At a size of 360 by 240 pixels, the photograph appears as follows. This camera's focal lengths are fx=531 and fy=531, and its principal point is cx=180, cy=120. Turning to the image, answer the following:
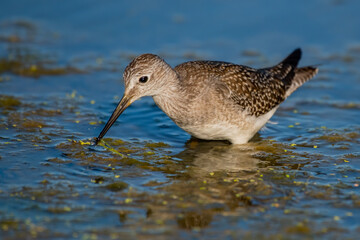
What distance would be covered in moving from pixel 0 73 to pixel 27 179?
551 cm

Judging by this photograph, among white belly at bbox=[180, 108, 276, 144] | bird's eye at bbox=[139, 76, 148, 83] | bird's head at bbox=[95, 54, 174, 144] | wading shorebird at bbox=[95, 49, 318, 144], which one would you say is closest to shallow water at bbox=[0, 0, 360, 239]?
white belly at bbox=[180, 108, 276, 144]

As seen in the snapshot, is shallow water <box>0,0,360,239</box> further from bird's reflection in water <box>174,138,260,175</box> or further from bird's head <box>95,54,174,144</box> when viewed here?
bird's head <box>95,54,174,144</box>

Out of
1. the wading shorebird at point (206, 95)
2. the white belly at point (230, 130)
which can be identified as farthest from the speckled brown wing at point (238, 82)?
the white belly at point (230, 130)

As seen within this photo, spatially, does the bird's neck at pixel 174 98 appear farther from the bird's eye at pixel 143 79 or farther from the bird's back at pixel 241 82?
the bird's eye at pixel 143 79

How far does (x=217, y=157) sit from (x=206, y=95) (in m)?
1.06

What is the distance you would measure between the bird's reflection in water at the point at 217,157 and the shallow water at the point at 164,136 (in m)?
0.03

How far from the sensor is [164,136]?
973cm

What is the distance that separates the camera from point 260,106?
9.59 m

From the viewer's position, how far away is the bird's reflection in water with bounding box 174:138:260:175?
834cm

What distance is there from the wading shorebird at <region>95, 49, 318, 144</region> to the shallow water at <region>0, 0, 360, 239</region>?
0.46 metres

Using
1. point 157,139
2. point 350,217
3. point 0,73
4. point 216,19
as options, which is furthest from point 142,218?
point 216,19

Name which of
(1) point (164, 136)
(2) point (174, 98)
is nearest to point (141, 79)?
(2) point (174, 98)

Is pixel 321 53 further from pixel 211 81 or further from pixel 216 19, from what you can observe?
pixel 211 81

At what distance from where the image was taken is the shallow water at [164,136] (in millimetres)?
6461
